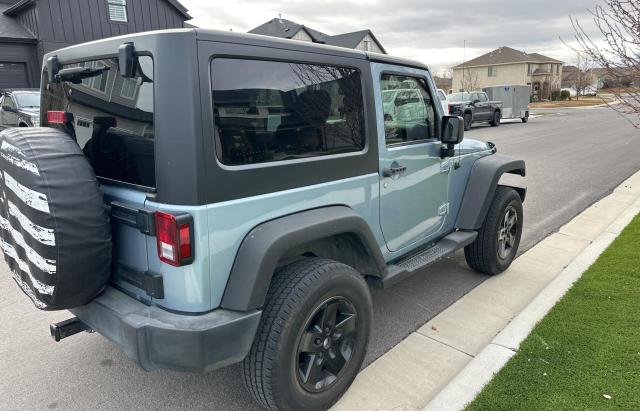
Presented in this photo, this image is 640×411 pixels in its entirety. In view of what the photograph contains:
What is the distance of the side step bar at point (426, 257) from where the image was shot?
306 centimetres

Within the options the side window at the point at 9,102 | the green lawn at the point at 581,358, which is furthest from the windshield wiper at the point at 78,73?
the side window at the point at 9,102

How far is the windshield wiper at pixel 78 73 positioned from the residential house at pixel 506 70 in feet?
224

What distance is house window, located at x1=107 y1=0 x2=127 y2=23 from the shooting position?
64.7 feet

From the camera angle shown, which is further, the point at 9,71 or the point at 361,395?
the point at 9,71

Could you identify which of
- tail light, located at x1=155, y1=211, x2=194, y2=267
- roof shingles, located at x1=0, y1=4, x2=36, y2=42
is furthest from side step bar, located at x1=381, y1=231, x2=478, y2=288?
roof shingles, located at x1=0, y1=4, x2=36, y2=42

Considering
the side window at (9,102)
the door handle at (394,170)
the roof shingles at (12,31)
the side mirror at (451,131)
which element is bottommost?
the door handle at (394,170)

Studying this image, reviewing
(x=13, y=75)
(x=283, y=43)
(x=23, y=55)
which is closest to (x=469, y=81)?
(x=23, y=55)

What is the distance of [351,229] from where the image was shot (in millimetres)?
2557

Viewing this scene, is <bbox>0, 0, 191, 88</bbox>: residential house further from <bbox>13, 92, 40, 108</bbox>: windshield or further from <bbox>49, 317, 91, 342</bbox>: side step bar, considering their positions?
<bbox>49, 317, 91, 342</bbox>: side step bar

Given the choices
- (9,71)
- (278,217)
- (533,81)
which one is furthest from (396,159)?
(533,81)

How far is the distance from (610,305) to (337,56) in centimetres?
280

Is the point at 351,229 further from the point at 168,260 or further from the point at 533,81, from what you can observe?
the point at 533,81

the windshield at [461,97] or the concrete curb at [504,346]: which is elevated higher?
the windshield at [461,97]

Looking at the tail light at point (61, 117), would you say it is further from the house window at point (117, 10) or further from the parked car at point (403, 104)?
the house window at point (117, 10)
